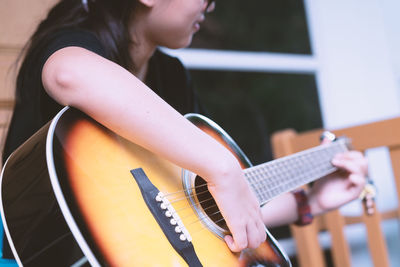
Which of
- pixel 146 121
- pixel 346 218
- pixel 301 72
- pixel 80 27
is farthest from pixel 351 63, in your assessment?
pixel 146 121

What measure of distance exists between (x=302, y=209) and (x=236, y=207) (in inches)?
20.1

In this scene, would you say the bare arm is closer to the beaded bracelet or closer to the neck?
the neck

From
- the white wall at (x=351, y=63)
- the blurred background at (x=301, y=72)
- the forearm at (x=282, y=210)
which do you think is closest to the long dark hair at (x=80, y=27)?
the forearm at (x=282, y=210)

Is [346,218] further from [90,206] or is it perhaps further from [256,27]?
[90,206]

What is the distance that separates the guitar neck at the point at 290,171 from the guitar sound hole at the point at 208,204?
12 centimetres

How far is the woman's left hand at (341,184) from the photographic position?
1.18m

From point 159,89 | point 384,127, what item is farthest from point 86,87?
point 384,127

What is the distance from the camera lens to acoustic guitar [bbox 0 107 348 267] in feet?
1.90

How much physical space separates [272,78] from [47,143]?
1.54 metres

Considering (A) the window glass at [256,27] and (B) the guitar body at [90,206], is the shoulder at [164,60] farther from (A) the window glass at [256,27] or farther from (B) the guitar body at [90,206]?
(A) the window glass at [256,27]

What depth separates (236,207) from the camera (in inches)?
28.8

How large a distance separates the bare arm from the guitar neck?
155 millimetres

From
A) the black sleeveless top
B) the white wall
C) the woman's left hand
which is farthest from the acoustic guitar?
the white wall

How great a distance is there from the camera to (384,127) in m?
1.19
